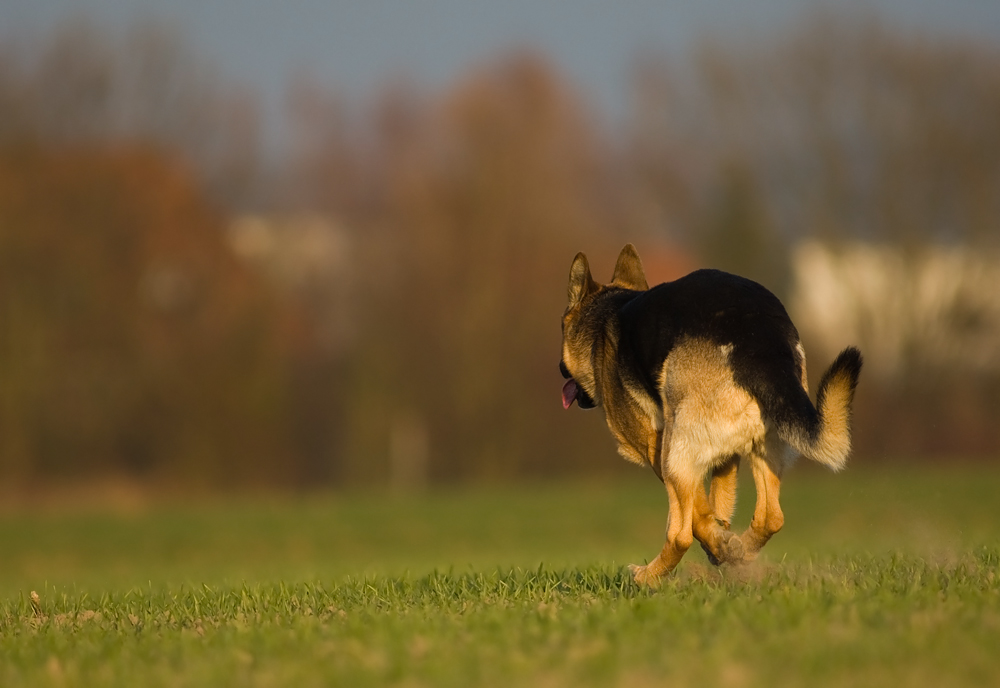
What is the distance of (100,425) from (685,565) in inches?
1356

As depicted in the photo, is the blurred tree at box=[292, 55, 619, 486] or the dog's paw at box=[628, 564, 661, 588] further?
the blurred tree at box=[292, 55, 619, 486]

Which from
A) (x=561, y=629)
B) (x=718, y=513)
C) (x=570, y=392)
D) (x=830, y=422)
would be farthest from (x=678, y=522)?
(x=570, y=392)

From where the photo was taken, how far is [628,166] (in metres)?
43.5

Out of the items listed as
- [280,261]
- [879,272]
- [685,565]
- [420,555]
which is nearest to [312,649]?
[685,565]

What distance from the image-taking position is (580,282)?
8055 millimetres

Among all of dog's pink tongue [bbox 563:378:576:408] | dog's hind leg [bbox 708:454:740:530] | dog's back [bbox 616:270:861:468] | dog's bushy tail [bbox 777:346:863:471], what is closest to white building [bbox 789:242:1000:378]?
dog's pink tongue [bbox 563:378:576:408]

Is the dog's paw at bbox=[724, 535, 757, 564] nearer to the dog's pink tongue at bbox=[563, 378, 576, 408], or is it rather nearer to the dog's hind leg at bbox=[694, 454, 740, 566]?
the dog's hind leg at bbox=[694, 454, 740, 566]

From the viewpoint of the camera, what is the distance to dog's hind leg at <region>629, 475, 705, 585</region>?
20.5 feet

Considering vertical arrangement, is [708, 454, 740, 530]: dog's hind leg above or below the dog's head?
Result: below

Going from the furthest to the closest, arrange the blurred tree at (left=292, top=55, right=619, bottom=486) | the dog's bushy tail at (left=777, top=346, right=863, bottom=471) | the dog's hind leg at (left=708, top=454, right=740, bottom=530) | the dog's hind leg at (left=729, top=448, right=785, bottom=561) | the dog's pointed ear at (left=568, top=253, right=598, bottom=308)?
the blurred tree at (left=292, top=55, right=619, bottom=486)
the dog's pointed ear at (left=568, top=253, right=598, bottom=308)
the dog's hind leg at (left=708, top=454, right=740, bottom=530)
the dog's hind leg at (left=729, top=448, right=785, bottom=561)
the dog's bushy tail at (left=777, top=346, right=863, bottom=471)

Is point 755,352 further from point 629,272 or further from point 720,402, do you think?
point 629,272

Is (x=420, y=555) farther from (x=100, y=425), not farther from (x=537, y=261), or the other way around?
(x=537, y=261)

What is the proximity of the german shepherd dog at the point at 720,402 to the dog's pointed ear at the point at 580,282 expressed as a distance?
3.91ft

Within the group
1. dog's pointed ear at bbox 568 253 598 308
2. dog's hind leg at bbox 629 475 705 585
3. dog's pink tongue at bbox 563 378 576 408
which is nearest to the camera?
dog's hind leg at bbox 629 475 705 585
